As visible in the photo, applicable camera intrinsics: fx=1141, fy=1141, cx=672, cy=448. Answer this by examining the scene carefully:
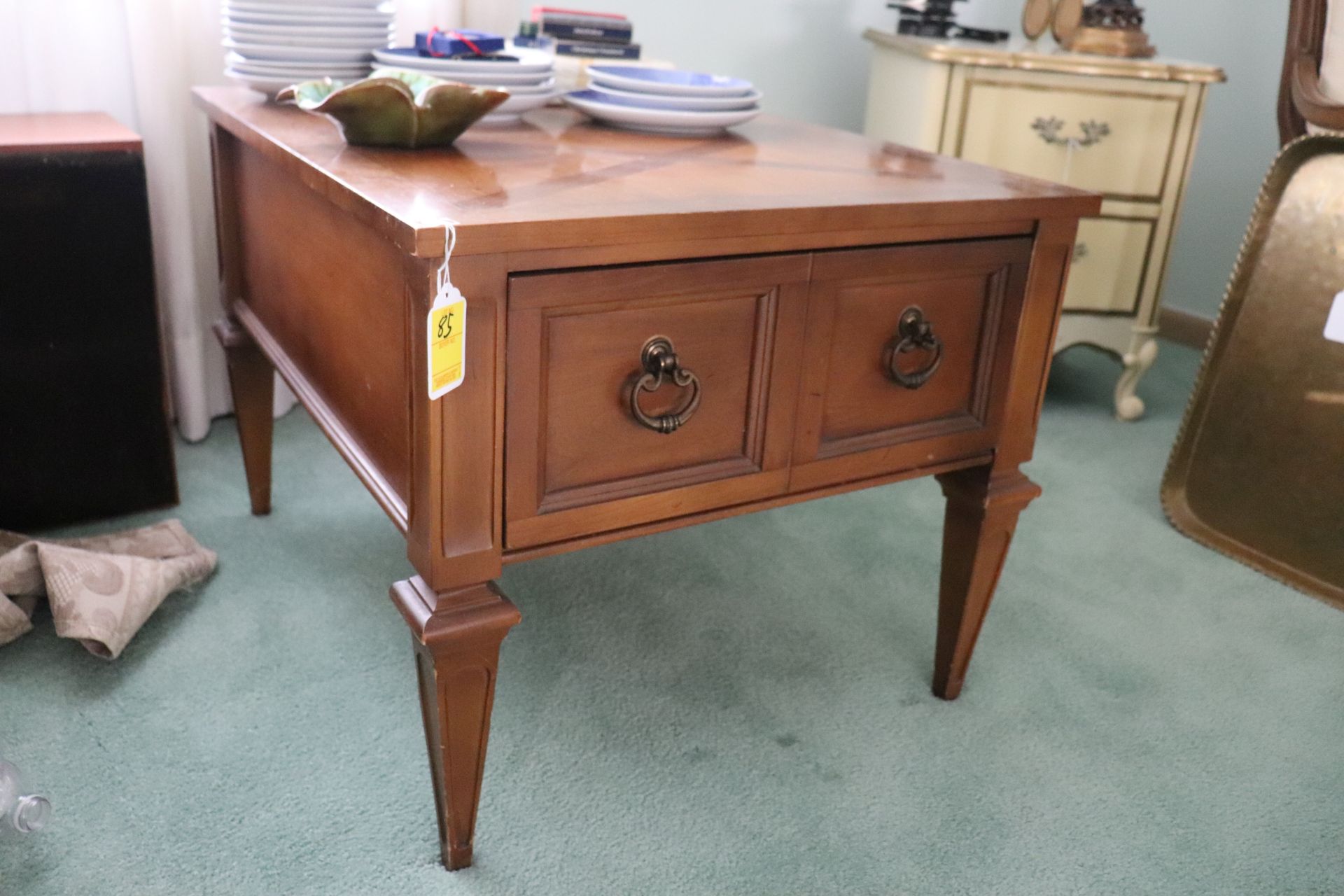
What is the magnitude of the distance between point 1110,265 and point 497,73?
49.7 inches

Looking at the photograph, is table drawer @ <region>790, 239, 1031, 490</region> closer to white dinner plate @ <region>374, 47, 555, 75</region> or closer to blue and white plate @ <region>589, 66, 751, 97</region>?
blue and white plate @ <region>589, 66, 751, 97</region>

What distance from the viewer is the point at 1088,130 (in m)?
1.92

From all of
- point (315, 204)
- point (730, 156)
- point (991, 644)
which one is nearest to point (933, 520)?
point (991, 644)

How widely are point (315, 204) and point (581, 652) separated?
56cm

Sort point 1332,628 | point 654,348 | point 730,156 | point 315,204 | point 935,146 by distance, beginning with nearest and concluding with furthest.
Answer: point 654,348 → point 315,204 → point 730,156 → point 1332,628 → point 935,146

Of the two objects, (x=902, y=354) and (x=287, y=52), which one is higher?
(x=287, y=52)

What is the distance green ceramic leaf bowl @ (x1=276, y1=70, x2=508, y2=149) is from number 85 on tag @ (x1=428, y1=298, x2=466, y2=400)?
0.98 ft

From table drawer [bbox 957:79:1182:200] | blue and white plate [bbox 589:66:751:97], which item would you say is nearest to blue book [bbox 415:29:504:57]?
blue and white plate [bbox 589:66:751:97]

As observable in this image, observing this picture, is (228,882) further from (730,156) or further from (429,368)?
(730,156)

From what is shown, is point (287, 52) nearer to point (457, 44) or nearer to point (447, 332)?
point (457, 44)

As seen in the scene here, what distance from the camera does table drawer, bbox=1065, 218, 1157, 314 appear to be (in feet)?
6.51

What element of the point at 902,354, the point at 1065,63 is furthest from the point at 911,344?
the point at 1065,63

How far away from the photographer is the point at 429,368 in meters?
0.73

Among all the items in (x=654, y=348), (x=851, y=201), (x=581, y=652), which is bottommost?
(x=581, y=652)
